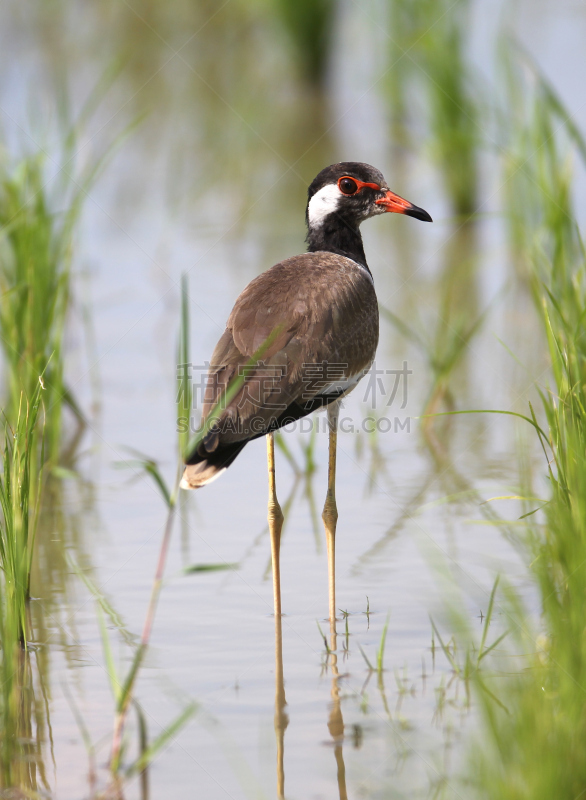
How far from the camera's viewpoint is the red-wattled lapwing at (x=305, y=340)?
13.3 ft

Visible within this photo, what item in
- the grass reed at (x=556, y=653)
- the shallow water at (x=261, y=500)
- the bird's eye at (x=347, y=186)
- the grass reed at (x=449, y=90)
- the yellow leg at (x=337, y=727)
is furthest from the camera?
the grass reed at (x=449, y=90)

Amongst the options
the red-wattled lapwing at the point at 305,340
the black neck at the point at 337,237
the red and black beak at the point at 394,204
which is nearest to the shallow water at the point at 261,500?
the red-wattled lapwing at the point at 305,340

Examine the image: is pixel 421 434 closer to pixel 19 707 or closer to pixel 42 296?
pixel 42 296

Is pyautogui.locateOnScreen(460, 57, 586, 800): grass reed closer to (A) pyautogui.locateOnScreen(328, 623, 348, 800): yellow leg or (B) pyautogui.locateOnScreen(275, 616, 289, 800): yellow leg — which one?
(A) pyautogui.locateOnScreen(328, 623, 348, 800): yellow leg

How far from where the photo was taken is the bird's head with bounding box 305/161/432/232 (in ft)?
17.3

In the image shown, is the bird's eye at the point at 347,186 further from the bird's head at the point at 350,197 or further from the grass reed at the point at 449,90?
the grass reed at the point at 449,90

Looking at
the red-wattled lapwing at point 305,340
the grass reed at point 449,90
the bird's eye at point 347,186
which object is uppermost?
the grass reed at point 449,90

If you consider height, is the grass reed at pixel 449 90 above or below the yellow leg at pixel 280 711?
above

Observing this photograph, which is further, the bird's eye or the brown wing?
the bird's eye

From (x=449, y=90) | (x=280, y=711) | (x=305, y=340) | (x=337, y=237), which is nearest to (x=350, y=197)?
(x=337, y=237)

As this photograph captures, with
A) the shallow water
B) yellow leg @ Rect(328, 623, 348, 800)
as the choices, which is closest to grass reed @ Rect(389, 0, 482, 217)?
the shallow water

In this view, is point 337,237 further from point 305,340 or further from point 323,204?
point 305,340

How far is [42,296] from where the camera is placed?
5262 mm

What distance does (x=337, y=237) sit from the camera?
210 inches
